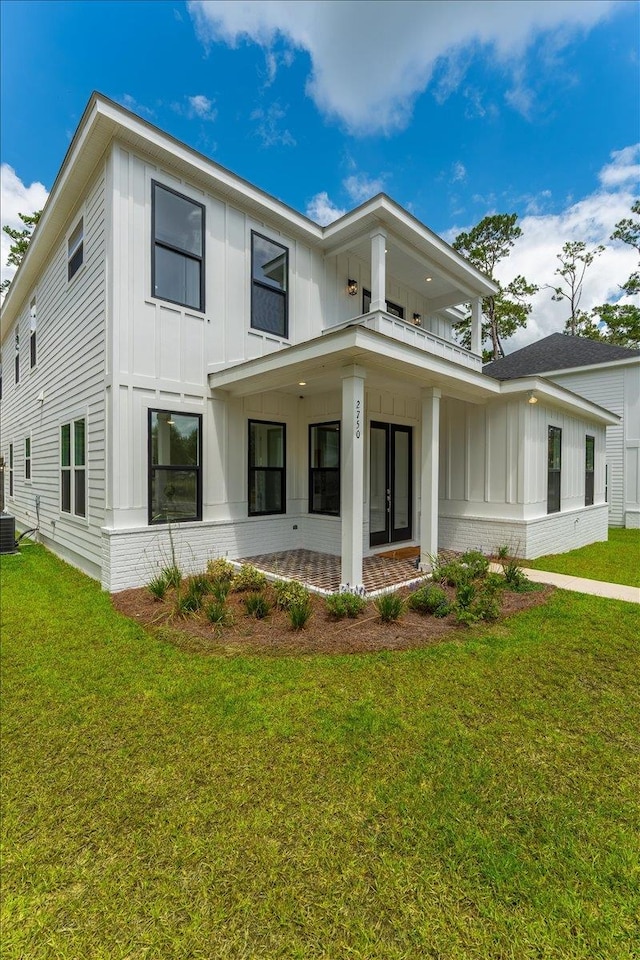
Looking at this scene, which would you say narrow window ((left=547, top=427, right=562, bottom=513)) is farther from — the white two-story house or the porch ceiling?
the porch ceiling

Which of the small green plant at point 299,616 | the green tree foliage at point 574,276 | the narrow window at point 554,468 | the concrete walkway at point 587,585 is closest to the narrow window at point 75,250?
the small green plant at point 299,616

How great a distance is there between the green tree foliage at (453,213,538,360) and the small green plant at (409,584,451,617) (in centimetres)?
1914

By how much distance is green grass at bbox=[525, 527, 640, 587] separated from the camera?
7.20 meters

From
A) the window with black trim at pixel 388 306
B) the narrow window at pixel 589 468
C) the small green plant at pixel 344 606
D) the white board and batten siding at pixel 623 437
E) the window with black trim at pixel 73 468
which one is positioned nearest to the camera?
the small green plant at pixel 344 606

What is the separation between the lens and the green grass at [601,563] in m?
7.20

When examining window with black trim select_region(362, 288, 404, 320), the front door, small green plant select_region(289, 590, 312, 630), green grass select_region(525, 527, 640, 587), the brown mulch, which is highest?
window with black trim select_region(362, 288, 404, 320)

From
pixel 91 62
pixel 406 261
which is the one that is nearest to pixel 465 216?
pixel 406 261

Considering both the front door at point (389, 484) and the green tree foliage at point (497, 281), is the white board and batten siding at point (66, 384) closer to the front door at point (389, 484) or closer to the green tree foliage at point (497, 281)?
the front door at point (389, 484)

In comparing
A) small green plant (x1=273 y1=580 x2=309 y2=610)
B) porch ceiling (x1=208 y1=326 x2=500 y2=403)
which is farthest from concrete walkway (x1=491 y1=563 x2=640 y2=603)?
small green plant (x1=273 y1=580 x2=309 y2=610)

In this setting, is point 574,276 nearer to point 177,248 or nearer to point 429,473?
point 429,473

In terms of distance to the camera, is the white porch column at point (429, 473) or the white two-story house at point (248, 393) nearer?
the white two-story house at point (248, 393)

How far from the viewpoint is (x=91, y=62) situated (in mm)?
8336

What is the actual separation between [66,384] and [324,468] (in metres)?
5.63

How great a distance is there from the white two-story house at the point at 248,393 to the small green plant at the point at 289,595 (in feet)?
2.32
